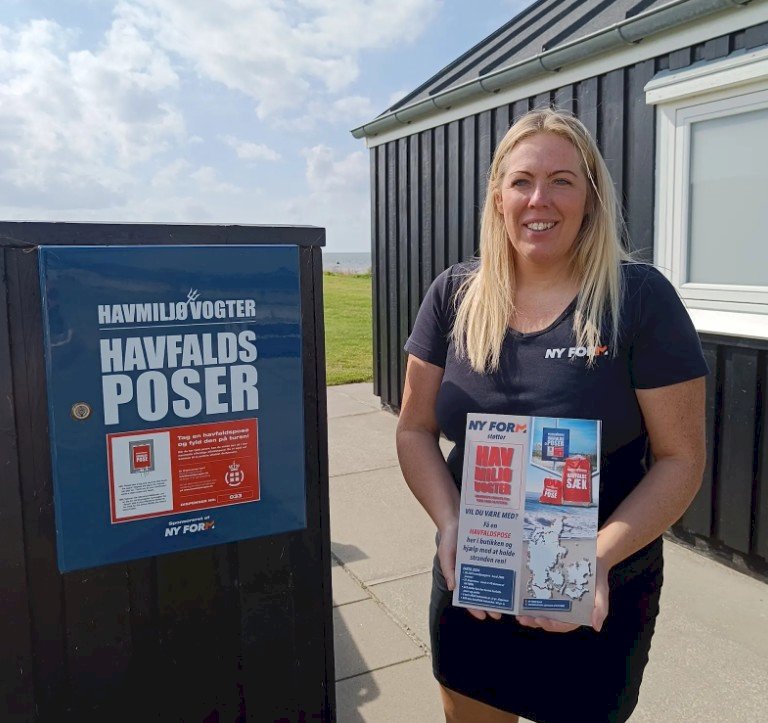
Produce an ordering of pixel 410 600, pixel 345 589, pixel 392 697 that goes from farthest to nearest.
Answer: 1. pixel 345 589
2. pixel 410 600
3. pixel 392 697

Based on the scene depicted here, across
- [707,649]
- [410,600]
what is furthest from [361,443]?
[707,649]

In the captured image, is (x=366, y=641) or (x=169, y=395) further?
(x=366, y=641)

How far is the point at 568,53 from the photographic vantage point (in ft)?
15.8

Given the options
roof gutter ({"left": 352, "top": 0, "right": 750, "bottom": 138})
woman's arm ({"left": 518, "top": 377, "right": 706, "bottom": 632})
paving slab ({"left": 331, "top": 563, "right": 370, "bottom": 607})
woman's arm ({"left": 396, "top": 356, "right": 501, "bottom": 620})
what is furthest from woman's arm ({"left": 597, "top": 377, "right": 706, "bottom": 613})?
roof gutter ({"left": 352, "top": 0, "right": 750, "bottom": 138})

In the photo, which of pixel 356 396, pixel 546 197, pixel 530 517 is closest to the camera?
pixel 530 517

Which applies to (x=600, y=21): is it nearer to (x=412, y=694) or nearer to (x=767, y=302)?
(x=767, y=302)

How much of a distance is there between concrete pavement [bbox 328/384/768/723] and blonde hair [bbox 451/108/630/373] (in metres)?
1.77

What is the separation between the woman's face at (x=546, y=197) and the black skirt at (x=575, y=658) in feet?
2.55

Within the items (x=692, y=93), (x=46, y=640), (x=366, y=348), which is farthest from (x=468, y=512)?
(x=366, y=348)

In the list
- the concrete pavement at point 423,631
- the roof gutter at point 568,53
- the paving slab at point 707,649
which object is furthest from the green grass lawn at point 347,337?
the paving slab at point 707,649

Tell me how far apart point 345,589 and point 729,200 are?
2.98m

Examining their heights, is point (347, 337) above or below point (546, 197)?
below

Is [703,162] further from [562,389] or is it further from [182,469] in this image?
[182,469]

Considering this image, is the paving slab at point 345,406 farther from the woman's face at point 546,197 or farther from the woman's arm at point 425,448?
the woman's face at point 546,197
